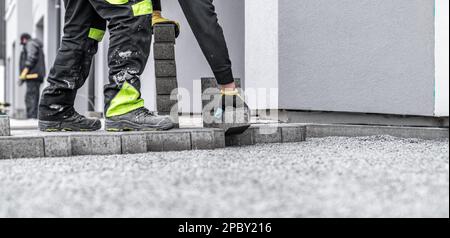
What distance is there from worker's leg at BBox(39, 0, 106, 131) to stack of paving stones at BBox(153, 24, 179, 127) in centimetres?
31

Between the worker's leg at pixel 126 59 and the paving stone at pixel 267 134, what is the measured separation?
0.47 m

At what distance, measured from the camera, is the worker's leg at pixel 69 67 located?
2.29 metres

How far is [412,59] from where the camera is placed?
8.14ft

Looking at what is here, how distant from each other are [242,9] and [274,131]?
226 cm

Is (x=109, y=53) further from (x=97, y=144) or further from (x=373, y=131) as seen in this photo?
(x=373, y=131)

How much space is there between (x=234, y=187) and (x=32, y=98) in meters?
7.23

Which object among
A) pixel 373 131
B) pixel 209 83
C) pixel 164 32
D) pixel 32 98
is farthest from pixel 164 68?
pixel 32 98

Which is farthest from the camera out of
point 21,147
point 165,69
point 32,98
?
Result: point 32,98

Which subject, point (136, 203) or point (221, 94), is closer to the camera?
point (136, 203)

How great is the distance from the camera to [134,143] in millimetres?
2074

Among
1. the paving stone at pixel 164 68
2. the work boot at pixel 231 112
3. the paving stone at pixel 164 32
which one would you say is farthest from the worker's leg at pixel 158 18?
the work boot at pixel 231 112

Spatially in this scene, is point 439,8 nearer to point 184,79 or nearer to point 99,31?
point 99,31

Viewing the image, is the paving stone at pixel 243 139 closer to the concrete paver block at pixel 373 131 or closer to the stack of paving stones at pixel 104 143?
the stack of paving stones at pixel 104 143

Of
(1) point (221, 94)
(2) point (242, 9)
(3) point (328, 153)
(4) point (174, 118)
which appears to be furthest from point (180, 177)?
(2) point (242, 9)
